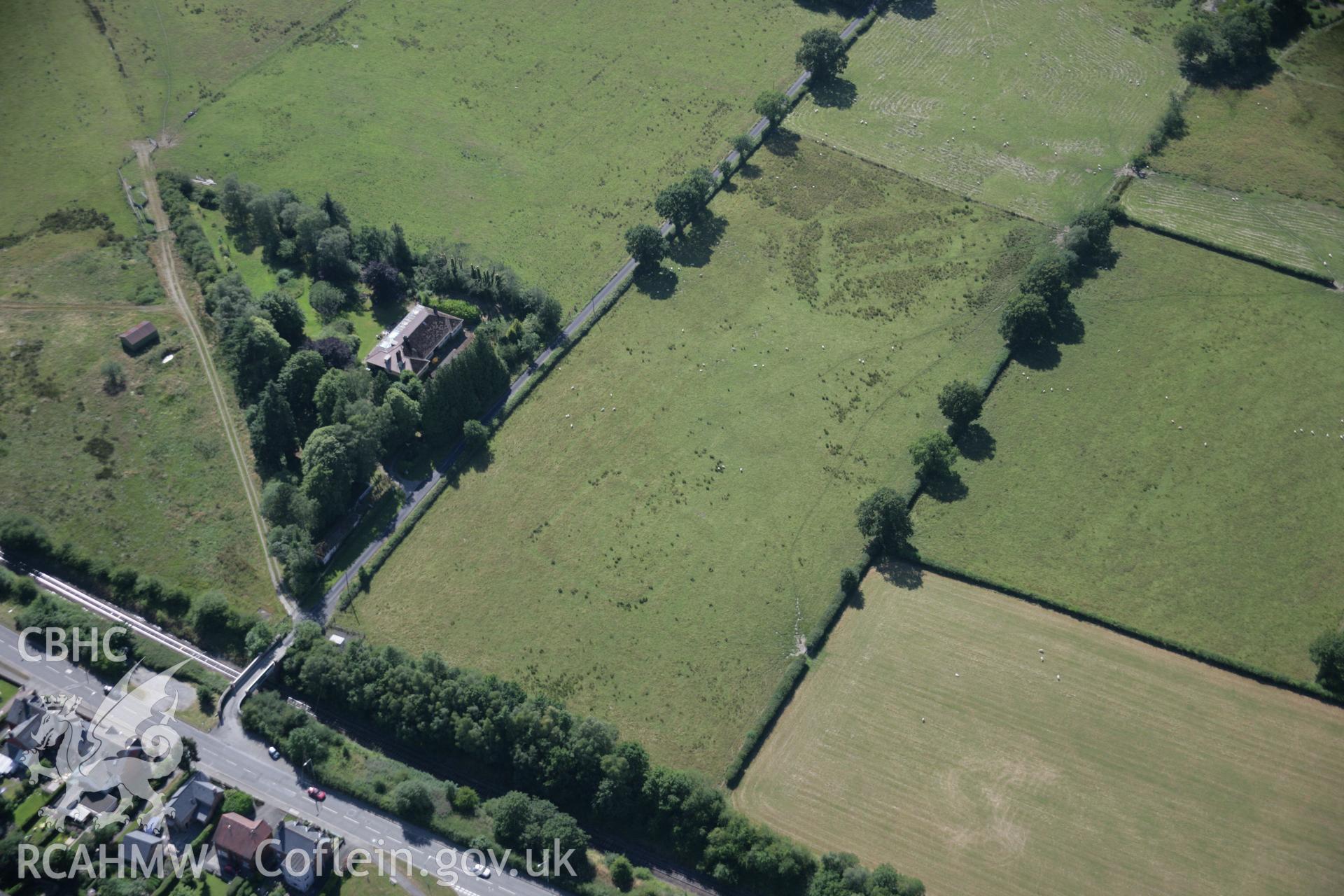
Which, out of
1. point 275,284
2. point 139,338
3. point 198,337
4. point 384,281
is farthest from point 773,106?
point 139,338

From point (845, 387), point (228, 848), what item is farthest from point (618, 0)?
point (228, 848)

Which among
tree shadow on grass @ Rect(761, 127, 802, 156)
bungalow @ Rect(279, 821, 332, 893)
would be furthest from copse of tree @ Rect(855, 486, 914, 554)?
tree shadow on grass @ Rect(761, 127, 802, 156)

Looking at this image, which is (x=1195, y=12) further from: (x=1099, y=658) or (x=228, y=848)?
(x=228, y=848)

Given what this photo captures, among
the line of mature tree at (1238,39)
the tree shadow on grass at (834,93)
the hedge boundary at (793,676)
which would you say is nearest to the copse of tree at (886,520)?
the hedge boundary at (793,676)

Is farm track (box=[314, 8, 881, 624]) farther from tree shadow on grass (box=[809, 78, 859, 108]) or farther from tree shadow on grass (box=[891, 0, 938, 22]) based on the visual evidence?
tree shadow on grass (box=[891, 0, 938, 22])

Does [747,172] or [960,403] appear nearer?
[960,403]

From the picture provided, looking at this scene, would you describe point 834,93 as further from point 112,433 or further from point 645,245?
point 112,433
